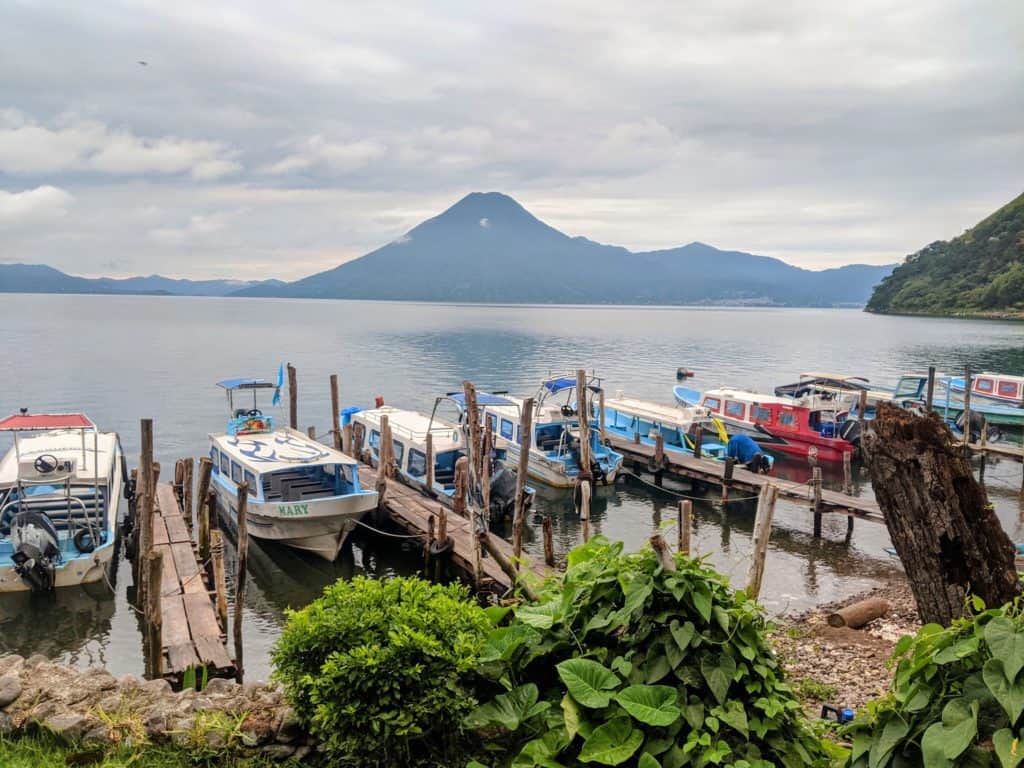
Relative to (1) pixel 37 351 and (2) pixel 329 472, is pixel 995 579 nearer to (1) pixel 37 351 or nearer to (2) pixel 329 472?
(2) pixel 329 472

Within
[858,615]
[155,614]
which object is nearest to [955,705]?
[858,615]

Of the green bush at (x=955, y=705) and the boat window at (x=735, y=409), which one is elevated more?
the green bush at (x=955, y=705)

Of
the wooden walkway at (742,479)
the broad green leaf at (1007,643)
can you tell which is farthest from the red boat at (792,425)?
the broad green leaf at (1007,643)

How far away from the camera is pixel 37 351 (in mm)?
89312

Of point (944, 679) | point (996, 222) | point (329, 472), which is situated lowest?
point (329, 472)

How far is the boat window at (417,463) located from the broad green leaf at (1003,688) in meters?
23.4

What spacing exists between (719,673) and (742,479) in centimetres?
2324

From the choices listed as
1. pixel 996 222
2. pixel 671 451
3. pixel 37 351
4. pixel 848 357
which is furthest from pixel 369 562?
pixel 996 222

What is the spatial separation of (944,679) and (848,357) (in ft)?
340

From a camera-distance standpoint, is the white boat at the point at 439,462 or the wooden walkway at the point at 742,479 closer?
the wooden walkway at the point at 742,479

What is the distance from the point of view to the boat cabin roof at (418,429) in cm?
2684

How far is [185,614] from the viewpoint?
48.2 ft

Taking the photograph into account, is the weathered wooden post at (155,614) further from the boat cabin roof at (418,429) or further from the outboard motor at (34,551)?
the boat cabin roof at (418,429)

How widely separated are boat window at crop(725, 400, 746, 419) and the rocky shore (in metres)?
22.7
